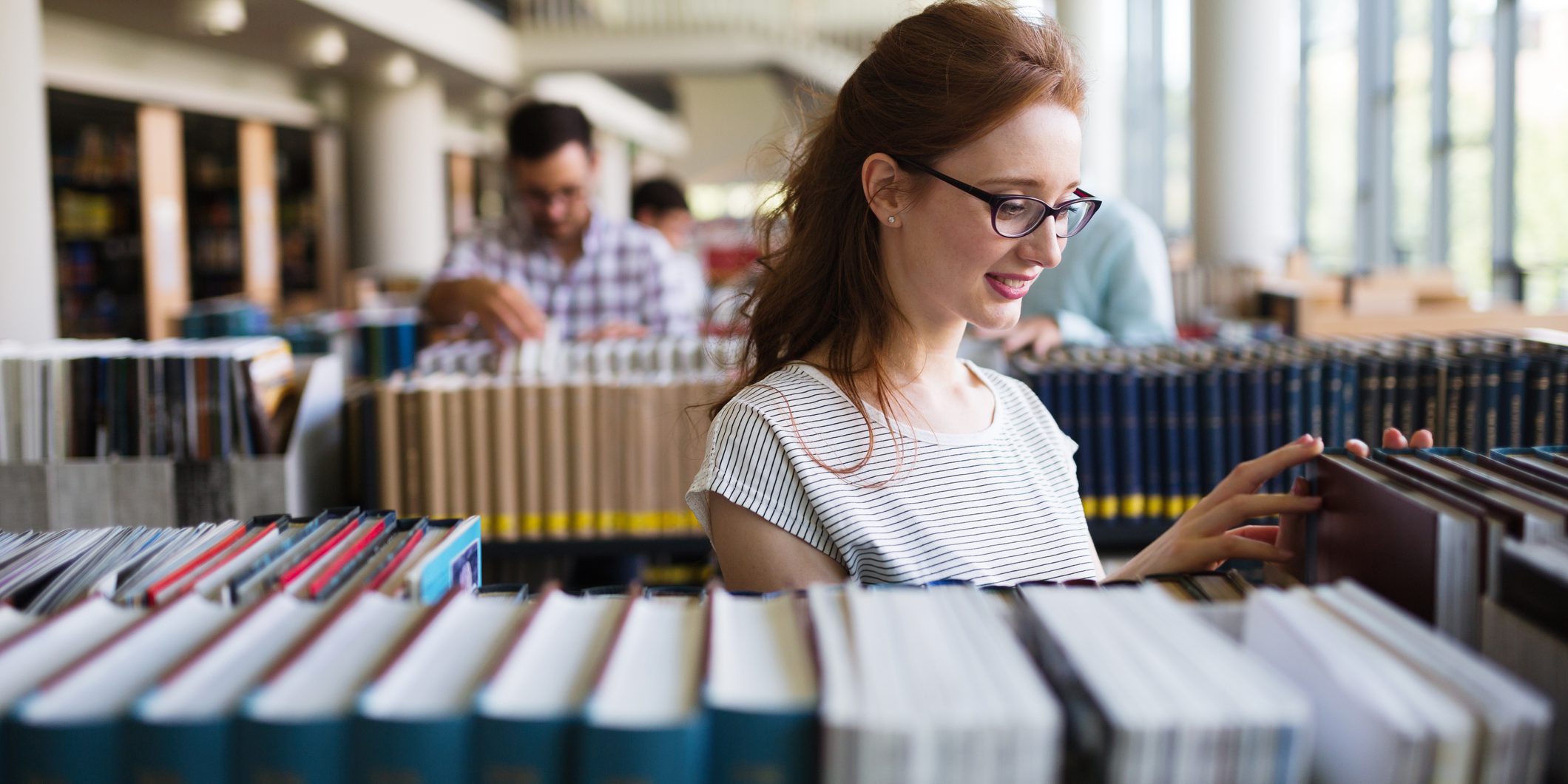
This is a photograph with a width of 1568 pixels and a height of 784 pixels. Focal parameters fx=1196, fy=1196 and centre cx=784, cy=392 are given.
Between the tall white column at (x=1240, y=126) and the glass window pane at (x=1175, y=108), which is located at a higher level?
the glass window pane at (x=1175, y=108)

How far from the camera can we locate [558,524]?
305 centimetres

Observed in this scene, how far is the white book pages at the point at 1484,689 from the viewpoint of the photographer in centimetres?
68

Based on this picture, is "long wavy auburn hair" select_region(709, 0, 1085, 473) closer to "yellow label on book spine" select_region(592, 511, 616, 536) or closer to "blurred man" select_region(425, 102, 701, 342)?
"yellow label on book spine" select_region(592, 511, 616, 536)

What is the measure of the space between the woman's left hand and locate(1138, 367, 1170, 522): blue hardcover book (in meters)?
1.68

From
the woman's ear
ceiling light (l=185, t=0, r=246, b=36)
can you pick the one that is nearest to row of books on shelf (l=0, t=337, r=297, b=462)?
the woman's ear

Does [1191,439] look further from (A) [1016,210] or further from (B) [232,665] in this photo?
(B) [232,665]

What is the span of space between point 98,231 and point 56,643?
8.68 meters

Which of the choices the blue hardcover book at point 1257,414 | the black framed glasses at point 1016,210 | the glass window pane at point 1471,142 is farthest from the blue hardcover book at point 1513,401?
the glass window pane at point 1471,142

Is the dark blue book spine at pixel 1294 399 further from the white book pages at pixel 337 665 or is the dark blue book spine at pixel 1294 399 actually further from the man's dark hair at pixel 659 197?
the man's dark hair at pixel 659 197

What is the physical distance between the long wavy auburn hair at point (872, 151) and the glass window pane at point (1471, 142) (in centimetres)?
670

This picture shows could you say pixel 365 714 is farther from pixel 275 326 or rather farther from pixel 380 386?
pixel 275 326

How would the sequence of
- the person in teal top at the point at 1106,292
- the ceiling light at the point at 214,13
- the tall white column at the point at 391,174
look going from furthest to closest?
1. the tall white column at the point at 391,174
2. the ceiling light at the point at 214,13
3. the person in teal top at the point at 1106,292

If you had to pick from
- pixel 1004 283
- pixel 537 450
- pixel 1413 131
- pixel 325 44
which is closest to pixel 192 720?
pixel 1004 283

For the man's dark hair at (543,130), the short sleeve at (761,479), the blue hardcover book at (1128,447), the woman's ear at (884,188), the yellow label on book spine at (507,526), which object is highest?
the man's dark hair at (543,130)
